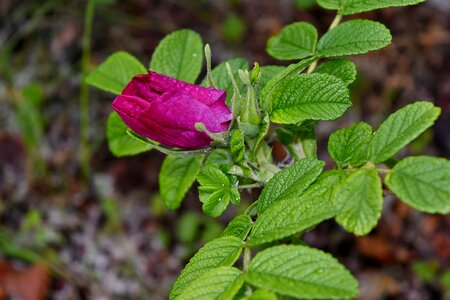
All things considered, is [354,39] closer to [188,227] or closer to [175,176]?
[175,176]

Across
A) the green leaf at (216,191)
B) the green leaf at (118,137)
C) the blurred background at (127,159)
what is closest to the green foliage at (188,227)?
the blurred background at (127,159)

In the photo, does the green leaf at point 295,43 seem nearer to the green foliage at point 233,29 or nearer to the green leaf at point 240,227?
the green leaf at point 240,227

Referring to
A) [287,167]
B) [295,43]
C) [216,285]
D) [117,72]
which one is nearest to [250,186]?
[287,167]

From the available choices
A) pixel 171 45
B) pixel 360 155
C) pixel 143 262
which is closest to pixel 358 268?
pixel 143 262

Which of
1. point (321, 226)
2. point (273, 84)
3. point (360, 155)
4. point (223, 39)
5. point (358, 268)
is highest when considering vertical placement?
point (273, 84)

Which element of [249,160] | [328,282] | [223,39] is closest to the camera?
[328,282]

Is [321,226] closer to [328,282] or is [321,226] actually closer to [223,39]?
[223,39]
